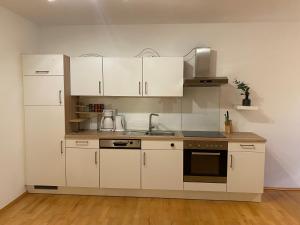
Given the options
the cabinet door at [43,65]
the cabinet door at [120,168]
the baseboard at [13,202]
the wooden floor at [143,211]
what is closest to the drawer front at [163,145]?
the cabinet door at [120,168]

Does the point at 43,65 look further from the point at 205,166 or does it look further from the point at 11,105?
the point at 205,166

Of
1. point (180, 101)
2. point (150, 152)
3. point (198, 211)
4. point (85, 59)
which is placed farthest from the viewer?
point (180, 101)

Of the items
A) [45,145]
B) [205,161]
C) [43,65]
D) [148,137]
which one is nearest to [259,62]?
[205,161]

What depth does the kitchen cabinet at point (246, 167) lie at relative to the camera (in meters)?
3.23

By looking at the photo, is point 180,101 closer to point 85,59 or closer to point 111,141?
point 111,141

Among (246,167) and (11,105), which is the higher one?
(11,105)

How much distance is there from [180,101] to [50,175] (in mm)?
2254

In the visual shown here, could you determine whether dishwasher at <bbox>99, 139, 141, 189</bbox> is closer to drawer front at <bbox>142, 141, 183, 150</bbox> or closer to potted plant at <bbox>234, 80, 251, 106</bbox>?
drawer front at <bbox>142, 141, 183, 150</bbox>

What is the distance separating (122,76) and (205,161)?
1.71 metres

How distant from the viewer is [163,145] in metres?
3.34

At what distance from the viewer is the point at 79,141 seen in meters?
3.44

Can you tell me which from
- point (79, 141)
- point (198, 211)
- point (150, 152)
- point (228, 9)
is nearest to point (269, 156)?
point (198, 211)

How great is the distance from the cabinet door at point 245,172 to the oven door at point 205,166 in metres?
0.09

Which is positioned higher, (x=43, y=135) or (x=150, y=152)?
(x=43, y=135)
